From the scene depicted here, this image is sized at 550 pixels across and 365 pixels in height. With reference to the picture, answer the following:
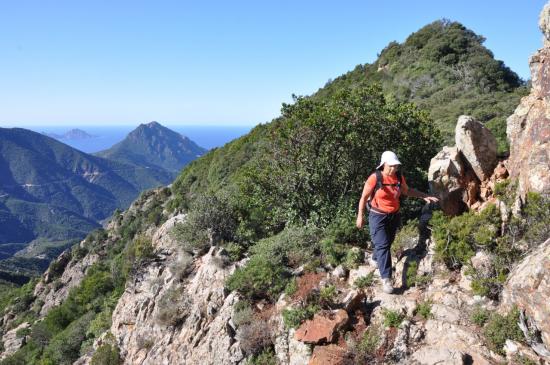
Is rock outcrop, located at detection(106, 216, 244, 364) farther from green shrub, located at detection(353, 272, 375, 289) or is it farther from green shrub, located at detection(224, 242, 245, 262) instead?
green shrub, located at detection(353, 272, 375, 289)

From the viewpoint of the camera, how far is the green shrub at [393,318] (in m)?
6.15

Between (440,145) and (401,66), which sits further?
(401,66)

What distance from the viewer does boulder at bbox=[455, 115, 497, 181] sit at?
745 cm

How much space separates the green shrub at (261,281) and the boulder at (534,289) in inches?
169

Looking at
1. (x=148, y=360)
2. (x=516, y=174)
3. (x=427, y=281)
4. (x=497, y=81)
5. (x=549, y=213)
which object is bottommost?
(x=148, y=360)

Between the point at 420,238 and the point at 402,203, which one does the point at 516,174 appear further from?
the point at 402,203

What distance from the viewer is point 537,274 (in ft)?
16.6

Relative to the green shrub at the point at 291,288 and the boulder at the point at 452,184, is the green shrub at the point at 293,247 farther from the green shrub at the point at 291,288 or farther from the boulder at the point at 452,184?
the boulder at the point at 452,184

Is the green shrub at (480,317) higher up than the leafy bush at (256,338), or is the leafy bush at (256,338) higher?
the green shrub at (480,317)

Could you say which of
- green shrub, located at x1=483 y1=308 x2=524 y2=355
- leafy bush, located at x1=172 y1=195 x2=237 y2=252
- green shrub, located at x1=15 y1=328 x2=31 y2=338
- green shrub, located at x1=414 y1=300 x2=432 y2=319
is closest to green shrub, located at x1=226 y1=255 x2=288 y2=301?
green shrub, located at x1=414 y1=300 x2=432 y2=319

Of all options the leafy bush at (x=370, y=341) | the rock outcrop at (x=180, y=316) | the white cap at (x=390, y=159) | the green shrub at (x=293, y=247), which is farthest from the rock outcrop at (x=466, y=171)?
the rock outcrop at (x=180, y=316)

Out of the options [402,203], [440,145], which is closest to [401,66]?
[440,145]

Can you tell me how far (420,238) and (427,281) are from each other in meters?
1.09

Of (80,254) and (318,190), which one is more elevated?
(318,190)
